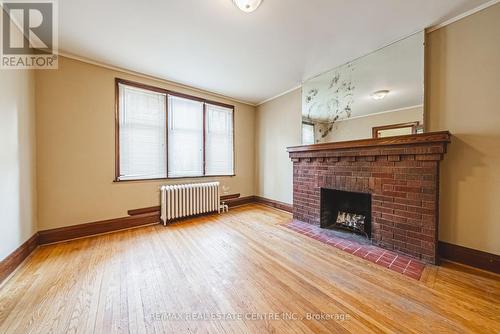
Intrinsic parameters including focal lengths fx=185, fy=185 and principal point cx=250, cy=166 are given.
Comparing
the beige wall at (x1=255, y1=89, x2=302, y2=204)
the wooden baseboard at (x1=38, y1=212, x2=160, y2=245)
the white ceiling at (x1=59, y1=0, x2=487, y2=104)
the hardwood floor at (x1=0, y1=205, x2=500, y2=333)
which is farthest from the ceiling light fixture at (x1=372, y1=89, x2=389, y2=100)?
the wooden baseboard at (x1=38, y1=212, x2=160, y2=245)

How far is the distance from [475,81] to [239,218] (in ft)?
11.4

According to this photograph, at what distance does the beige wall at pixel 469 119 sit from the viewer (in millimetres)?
1763

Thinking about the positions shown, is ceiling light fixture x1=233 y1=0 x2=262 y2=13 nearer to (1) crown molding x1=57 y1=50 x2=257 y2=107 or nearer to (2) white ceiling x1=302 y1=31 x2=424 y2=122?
(2) white ceiling x1=302 y1=31 x2=424 y2=122

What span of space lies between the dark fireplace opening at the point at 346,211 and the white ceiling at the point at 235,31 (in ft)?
6.73

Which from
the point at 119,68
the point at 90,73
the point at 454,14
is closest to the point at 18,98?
the point at 90,73

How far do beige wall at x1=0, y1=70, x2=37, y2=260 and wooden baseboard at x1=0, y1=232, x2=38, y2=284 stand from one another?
48mm

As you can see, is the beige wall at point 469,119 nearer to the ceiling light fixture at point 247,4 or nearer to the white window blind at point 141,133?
the ceiling light fixture at point 247,4

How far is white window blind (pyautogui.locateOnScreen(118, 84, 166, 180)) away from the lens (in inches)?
117

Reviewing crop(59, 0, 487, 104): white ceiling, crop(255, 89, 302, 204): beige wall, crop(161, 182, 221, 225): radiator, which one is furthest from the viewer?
crop(255, 89, 302, 204): beige wall

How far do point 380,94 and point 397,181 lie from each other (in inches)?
45.5

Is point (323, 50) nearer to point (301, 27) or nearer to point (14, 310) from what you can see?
point (301, 27)

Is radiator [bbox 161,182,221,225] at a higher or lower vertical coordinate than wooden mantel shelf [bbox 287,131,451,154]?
lower

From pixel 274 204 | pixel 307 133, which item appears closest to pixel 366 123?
pixel 307 133

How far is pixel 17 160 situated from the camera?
1967 mm
